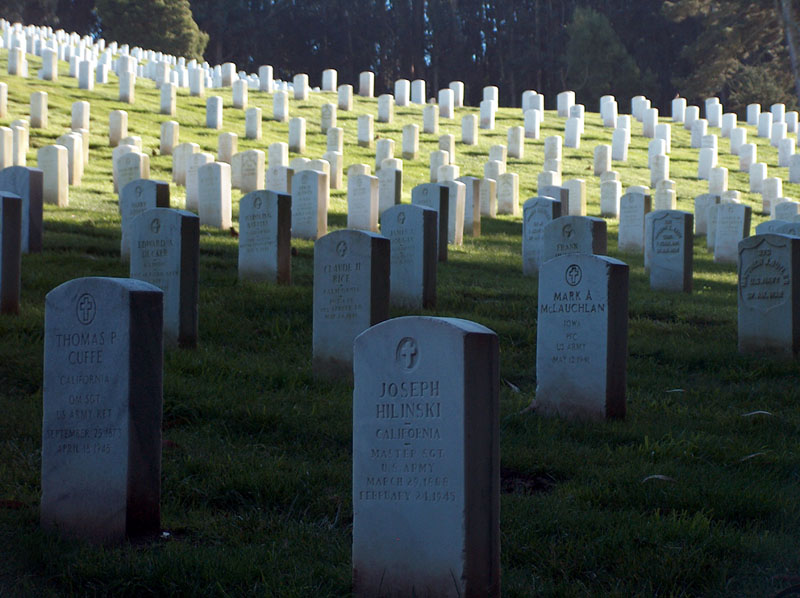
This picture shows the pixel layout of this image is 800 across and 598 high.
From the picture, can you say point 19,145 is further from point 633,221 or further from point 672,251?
point 672,251

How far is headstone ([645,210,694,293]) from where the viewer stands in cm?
1294

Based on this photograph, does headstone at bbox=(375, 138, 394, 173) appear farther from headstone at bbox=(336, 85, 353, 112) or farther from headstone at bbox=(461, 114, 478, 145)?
headstone at bbox=(336, 85, 353, 112)

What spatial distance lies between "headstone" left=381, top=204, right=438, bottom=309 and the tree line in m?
41.6

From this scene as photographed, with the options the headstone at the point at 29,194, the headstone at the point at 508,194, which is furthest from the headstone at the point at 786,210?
the headstone at the point at 29,194

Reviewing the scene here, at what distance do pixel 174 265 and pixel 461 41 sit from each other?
190ft

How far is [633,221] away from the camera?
17.5 metres

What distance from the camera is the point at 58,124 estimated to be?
22422mm

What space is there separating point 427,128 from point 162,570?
26.7 m

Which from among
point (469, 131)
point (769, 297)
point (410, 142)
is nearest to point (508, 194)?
point (410, 142)

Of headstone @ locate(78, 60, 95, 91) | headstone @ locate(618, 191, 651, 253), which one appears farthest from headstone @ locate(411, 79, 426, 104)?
headstone @ locate(618, 191, 651, 253)

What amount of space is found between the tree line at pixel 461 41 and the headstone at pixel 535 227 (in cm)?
3782

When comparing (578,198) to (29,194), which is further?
(578,198)

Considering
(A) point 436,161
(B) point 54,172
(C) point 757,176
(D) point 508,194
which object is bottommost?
(B) point 54,172

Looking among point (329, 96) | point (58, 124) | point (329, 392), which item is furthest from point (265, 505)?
point (329, 96)
